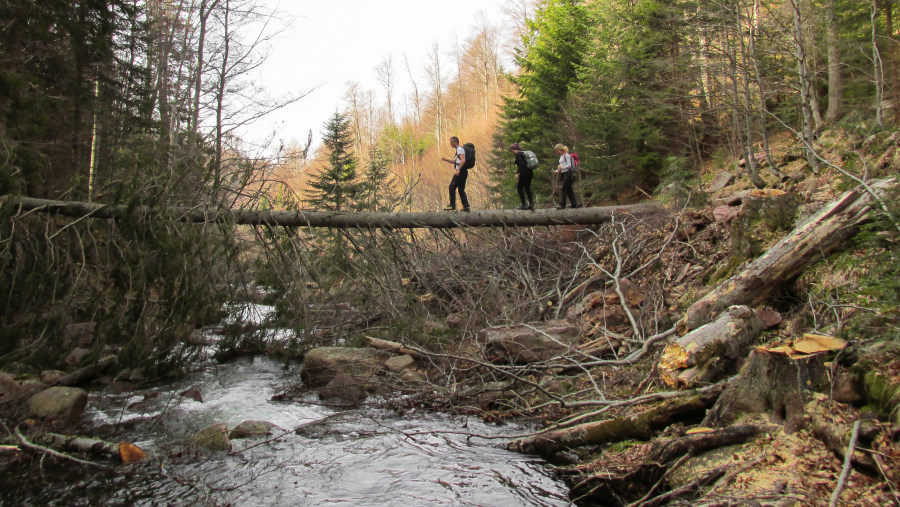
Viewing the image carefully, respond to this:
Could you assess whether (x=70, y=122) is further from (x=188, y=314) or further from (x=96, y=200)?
(x=188, y=314)

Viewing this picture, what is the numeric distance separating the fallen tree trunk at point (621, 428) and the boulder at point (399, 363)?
2.93 m

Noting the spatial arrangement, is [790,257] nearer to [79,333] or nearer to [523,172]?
[523,172]

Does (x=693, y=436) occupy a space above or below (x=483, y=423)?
above

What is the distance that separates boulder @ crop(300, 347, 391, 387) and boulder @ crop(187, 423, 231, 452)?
7.33 ft

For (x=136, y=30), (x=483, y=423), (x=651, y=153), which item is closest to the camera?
(x=483, y=423)

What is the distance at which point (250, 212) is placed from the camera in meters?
7.05

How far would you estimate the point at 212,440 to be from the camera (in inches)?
211

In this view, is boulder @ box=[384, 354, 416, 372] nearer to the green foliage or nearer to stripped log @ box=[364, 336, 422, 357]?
stripped log @ box=[364, 336, 422, 357]

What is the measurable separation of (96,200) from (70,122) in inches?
192

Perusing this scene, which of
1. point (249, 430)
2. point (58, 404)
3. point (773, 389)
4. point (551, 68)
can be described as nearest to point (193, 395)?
point (58, 404)

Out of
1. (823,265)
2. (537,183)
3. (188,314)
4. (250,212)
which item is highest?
(537,183)

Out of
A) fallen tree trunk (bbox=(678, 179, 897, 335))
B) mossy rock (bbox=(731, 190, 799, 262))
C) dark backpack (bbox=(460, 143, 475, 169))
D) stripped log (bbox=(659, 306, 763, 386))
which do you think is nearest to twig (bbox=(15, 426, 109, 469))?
stripped log (bbox=(659, 306, 763, 386))

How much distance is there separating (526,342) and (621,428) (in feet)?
9.00

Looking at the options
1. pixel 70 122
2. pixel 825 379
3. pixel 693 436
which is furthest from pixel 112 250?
pixel 825 379
